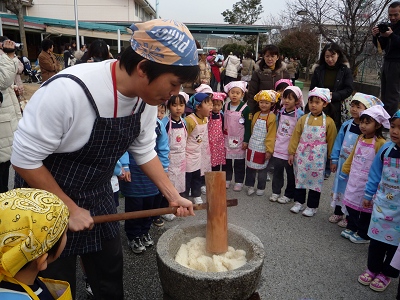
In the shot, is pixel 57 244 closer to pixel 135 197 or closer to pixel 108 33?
pixel 135 197

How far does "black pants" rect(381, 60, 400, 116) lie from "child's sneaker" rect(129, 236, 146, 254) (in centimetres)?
502

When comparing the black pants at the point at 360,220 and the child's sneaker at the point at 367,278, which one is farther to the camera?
the black pants at the point at 360,220

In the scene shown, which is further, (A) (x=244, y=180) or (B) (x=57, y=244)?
(A) (x=244, y=180)

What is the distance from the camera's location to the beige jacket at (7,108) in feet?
11.7

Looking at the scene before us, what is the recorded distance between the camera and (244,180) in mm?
5520

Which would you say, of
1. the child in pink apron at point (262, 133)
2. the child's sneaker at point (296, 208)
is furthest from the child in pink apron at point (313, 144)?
the child in pink apron at point (262, 133)

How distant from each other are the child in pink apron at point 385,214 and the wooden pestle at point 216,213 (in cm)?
144

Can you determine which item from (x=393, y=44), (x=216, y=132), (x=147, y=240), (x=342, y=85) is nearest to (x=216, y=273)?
(x=147, y=240)

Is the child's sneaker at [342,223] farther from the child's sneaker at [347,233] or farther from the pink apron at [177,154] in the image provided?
the pink apron at [177,154]

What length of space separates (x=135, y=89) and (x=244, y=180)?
13.2 ft

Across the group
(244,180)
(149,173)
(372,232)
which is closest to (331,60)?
(244,180)

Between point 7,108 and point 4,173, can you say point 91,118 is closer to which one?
point 7,108

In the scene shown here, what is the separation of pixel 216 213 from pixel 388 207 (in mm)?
1609

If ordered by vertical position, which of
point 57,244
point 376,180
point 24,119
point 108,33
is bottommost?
point 376,180
